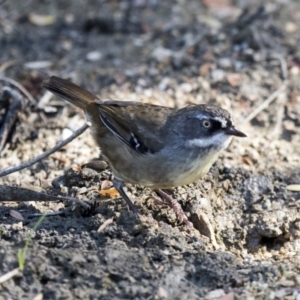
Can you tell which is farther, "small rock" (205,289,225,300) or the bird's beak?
the bird's beak

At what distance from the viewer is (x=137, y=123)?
6137mm

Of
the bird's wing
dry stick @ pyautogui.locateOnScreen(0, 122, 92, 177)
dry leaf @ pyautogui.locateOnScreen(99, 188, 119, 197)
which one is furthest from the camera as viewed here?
dry leaf @ pyautogui.locateOnScreen(99, 188, 119, 197)

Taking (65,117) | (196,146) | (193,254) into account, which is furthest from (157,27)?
(193,254)

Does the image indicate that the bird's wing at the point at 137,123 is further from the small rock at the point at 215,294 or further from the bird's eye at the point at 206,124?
the small rock at the point at 215,294

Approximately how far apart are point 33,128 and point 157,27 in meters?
2.68

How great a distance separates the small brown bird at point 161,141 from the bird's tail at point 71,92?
0.28 metres

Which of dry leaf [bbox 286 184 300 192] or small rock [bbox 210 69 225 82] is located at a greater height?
small rock [bbox 210 69 225 82]

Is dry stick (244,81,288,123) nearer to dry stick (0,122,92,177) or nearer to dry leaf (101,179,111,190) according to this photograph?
dry leaf (101,179,111,190)

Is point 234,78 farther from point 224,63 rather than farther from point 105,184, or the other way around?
point 105,184

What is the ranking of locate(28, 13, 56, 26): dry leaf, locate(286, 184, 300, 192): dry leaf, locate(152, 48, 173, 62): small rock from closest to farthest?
locate(286, 184, 300, 192): dry leaf
locate(152, 48, 173, 62): small rock
locate(28, 13, 56, 26): dry leaf

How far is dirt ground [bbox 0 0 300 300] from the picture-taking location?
5.05 metres

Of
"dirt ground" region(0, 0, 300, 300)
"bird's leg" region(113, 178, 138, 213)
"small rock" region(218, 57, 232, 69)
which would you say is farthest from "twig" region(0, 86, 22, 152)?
"small rock" region(218, 57, 232, 69)

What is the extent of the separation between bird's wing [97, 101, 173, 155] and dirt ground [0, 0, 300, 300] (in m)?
0.48

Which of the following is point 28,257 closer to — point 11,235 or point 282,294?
point 11,235
